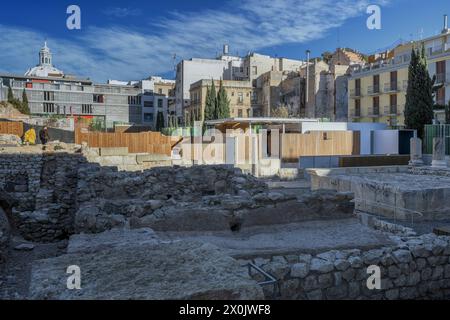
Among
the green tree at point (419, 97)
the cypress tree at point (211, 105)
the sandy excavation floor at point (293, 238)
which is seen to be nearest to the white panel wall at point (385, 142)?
the green tree at point (419, 97)

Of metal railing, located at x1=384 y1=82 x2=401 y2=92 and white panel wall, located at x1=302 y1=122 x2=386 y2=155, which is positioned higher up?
metal railing, located at x1=384 y1=82 x2=401 y2=92

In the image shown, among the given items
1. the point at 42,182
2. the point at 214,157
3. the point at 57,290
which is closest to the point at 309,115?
the point at 214,157

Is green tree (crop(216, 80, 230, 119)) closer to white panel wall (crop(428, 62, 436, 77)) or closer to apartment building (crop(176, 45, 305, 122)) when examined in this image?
apartment building (crop(176, 45, 305, 122))

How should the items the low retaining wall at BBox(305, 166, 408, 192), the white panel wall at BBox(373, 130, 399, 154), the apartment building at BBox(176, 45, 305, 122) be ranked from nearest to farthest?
the low retaining wall at BBox(305, 166, 408, 192) → the white panel wall at BBox(373, 130, 399, 154) → the apartment building at BBox(176, 45, 305, 122)

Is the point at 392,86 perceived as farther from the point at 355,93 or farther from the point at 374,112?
the point at 355,93

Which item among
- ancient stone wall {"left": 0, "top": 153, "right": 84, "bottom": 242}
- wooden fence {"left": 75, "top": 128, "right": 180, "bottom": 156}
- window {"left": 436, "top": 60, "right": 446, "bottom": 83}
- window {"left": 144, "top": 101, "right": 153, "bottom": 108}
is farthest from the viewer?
window {"left": 144, "top": 101, "right": 153, "bottom": 108}

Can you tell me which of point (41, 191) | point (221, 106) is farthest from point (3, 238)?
point (221, 106)

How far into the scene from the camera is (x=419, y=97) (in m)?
33.2

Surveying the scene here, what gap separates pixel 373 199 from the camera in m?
12.8

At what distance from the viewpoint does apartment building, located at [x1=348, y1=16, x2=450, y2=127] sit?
40562mm

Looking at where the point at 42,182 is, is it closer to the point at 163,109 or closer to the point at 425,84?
the point at 425,84

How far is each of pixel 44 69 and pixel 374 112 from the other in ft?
222

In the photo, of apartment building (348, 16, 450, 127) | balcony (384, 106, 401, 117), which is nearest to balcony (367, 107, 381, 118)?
apartment building (348, 16, 450, 127)

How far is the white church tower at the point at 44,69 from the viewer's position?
8031cm
